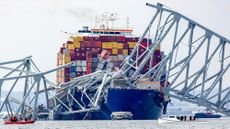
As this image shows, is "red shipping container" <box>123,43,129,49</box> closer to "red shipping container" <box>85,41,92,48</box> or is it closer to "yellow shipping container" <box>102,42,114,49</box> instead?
"yellow shipping container" <box>102,42,114,49</box>

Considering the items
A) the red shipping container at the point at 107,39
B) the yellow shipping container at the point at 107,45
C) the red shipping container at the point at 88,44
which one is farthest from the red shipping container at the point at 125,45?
the red shipping container at the point at 88,44

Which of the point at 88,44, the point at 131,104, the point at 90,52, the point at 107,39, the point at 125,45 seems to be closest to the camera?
the point at 131,104

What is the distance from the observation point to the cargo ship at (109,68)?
458ft

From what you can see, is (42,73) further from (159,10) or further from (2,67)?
(159,10)

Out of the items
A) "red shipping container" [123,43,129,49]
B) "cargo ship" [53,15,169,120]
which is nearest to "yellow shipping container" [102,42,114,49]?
"cargo ship" [53,15,169,120]

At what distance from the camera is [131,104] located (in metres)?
140

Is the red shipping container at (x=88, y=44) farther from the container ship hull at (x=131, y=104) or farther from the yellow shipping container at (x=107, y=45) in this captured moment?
the container ship hull at (x=131, y=104)

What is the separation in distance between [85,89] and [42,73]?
42.2ft

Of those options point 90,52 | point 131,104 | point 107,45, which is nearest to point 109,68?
point 131,104

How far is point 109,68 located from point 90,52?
482 inches

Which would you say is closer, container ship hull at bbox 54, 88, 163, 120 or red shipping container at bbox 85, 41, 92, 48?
container ship hull at bbox 54, 88, 163, 120

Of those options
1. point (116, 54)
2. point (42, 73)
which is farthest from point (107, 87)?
point (116, 54)

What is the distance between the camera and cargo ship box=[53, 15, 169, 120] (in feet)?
458

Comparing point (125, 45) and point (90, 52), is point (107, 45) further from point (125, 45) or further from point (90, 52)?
point (90, 52)
